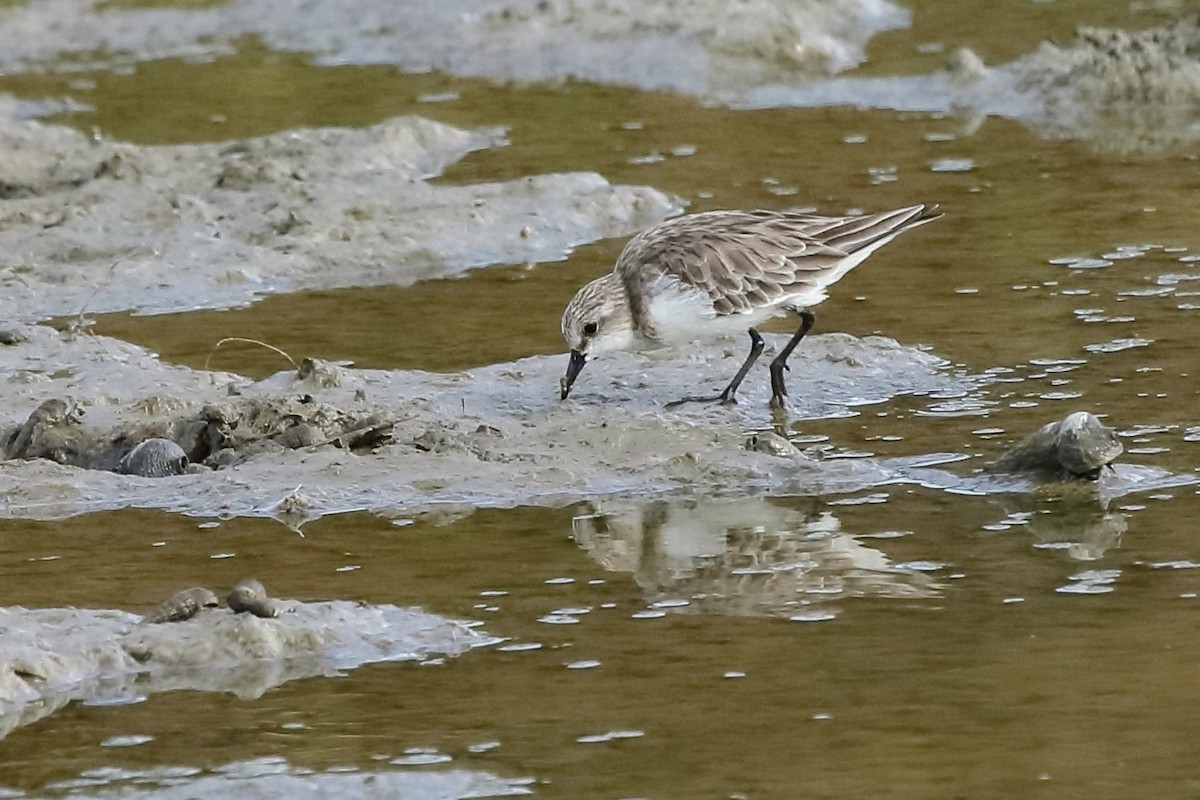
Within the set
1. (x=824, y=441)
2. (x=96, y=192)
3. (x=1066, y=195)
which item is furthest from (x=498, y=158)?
(x=824, y=441)

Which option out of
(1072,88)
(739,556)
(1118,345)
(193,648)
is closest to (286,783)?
(193,648)

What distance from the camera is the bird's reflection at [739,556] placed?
582 centimetres

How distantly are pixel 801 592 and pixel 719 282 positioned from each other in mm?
2184

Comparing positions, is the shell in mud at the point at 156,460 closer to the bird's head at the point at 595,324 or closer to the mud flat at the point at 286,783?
the bird's head at the point at 595,324

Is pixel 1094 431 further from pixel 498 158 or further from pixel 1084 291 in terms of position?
pixel 498 158

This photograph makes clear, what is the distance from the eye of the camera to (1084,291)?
891 centimetres

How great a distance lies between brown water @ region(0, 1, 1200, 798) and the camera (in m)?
4.79

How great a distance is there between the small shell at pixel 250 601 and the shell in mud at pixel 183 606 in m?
0.09

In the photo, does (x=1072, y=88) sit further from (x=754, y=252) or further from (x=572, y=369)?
(x=572, y=369)

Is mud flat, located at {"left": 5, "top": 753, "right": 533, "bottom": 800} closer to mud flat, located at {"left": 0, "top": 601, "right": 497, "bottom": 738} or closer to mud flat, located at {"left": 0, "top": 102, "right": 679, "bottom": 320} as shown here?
mud flat, located at {"left": 0, "top": 601, "right": 497, "bottom": 738}

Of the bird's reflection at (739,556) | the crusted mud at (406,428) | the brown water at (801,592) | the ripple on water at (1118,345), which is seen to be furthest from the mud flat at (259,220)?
the bird's reflection at (739,556)

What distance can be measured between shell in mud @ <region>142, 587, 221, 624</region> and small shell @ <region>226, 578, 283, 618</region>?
9 cm

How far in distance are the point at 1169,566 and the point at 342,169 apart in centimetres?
677

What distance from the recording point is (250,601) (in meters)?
5.56
